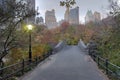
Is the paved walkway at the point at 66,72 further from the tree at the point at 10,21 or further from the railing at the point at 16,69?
the tree at the point at 10,21

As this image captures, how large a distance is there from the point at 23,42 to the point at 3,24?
9.55 feet

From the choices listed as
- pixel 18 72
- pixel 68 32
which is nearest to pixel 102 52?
pixel 18 72

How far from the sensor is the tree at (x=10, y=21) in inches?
920

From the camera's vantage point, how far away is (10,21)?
24.2 meters

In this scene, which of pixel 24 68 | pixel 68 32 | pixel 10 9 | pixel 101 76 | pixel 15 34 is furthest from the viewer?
pixel 68 32

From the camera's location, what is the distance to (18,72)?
1839cm

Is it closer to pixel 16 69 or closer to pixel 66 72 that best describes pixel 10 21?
pixel 16 69

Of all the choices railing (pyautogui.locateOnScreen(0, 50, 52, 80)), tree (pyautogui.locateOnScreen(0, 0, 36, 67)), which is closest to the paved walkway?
railing (pyautogui.locateOnScreen(0, 50, 52, 80))

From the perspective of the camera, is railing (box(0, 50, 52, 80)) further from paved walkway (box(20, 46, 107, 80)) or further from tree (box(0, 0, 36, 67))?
tree (box(0, 0, 36, 67))

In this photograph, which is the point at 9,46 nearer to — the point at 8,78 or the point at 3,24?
the point at 3,24

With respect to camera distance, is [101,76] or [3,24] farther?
[3,24]

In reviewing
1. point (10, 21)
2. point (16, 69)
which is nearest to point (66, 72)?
point (16, 69)

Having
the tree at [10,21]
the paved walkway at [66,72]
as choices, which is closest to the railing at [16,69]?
the paved walkway at [66,72]

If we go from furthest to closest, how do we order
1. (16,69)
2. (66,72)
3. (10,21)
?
1. (10,21)
2. (66,72)
3. (16,69)
